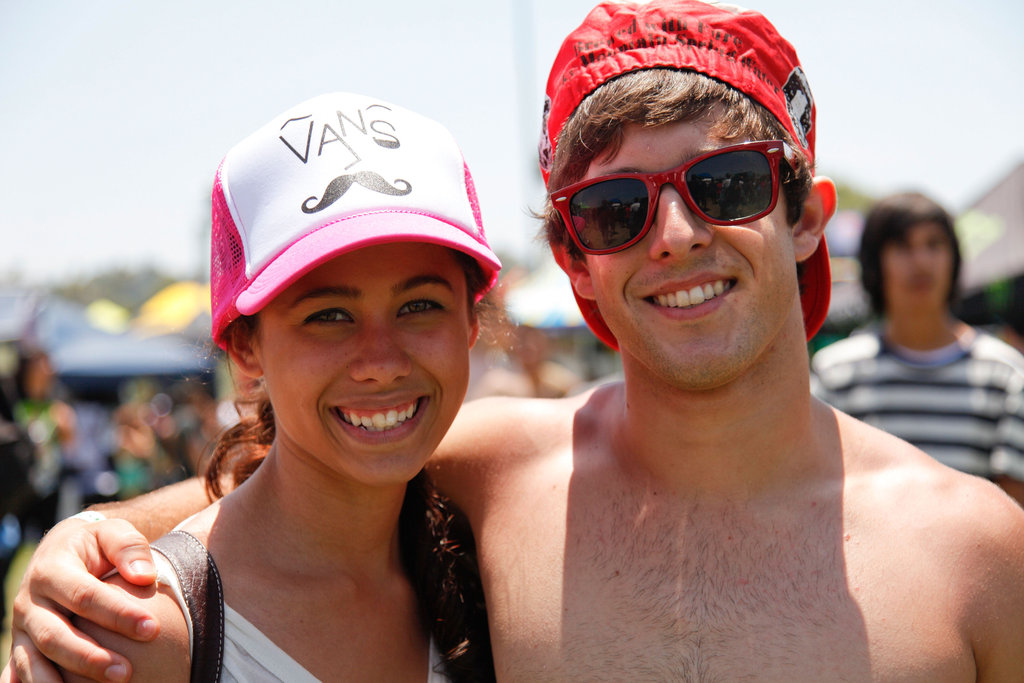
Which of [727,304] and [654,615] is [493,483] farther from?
[727,304]

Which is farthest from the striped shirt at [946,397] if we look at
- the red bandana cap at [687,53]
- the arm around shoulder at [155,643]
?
the arm around shoulder at [155,643]

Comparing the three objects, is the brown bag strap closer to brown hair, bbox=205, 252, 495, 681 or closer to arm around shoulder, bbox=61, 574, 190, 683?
arm around shoulder, bbox=61, 574, 190, 683

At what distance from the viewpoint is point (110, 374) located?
18.3 meters

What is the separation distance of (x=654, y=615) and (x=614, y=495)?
371mm

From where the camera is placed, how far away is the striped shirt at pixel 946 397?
3.96 meters

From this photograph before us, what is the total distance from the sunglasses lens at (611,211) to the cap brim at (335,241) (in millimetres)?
441

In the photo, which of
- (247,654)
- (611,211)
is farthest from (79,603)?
(611,211)

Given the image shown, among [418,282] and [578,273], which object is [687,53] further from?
[418,282]

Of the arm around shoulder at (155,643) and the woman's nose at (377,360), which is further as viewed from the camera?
the woman's nose at (377,360)

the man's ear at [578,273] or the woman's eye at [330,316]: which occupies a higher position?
the woman's eye at [330,316]

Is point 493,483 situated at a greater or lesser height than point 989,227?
greater

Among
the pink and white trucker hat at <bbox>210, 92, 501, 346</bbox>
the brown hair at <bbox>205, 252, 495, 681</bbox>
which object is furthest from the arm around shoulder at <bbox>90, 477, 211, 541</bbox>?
the pink and white trucker hat at <bbox>210, 92, 501, 346</bbox>

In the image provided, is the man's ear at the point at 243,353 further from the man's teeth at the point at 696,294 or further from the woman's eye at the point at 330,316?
the man's teeth at the point at 696,294

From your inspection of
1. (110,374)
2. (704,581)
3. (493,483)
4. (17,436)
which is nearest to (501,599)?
(493,483)
